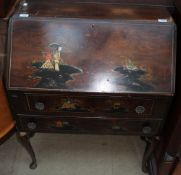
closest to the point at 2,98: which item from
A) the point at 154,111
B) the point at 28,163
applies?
the point at 28,163

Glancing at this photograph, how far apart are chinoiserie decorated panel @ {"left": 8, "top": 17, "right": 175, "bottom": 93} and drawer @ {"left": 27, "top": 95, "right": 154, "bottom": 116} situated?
0.07 m

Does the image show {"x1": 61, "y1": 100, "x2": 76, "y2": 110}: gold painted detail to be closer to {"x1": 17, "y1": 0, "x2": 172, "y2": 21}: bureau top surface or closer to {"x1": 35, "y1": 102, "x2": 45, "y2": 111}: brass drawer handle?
{"x1": 35, "y1": 102, "x2": 45, "y2": 111}: brass drawer handle

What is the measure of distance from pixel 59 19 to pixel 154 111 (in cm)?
61

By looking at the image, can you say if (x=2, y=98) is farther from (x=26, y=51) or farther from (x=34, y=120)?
(x=26, y=51)

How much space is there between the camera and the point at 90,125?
52.5 inches

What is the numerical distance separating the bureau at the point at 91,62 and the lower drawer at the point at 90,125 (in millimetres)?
75

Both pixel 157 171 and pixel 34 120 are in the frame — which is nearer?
pixel 34 120

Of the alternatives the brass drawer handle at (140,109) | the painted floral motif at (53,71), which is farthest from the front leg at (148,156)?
the painted floral motif at (53,71)

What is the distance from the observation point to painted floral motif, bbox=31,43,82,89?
1.16 m

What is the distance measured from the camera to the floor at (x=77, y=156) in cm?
172

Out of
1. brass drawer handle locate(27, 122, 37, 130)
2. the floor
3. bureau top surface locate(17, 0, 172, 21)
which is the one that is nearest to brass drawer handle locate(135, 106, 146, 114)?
bureau top surface locate(17, 0, 172, 21)

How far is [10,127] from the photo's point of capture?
1.45 meters

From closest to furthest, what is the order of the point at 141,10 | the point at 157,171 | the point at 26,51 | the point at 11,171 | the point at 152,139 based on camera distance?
the point at 26,51 < the point at 141,10 < the point at 152,139 < the point at 157,171 < the point at 11,171

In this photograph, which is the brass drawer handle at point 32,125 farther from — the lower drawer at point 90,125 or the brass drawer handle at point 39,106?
the brass drawer handle at point 39,106
